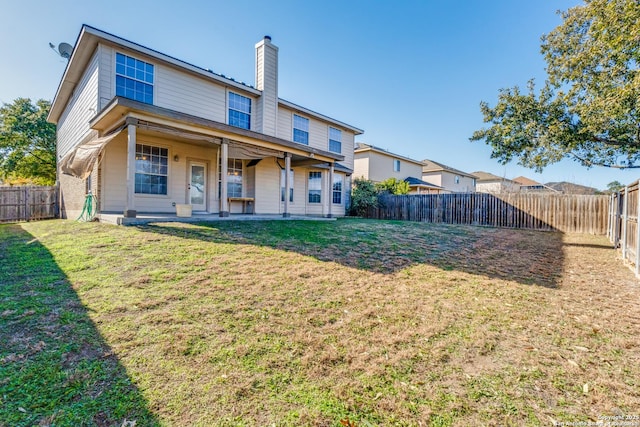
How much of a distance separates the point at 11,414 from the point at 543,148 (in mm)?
16267

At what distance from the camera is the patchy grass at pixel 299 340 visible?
6.50 feet

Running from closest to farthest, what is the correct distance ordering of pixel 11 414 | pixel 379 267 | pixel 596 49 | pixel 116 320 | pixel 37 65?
pixel 11 414
pixel 116 320
pixel 379 267
pixel 596 49
pixel 37 65

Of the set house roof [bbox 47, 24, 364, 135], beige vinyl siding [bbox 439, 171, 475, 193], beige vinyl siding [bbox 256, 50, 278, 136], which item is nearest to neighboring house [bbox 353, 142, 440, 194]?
beige vinyl siding [bbox 439, 171, 475, 193]

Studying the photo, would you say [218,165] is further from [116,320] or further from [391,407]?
[391,407]

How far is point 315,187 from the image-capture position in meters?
15.2

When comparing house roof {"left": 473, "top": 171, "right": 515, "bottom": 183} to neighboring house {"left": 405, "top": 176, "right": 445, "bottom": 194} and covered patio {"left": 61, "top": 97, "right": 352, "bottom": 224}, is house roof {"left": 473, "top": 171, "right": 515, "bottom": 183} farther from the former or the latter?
covered patio {"left": 61, "top": 97, "right": 352, "bottom": 224}

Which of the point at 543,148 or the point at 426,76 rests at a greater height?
the point at 426,76

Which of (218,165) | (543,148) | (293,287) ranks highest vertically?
(543,148)

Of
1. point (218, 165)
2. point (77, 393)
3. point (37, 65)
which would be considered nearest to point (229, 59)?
point (218, 165)

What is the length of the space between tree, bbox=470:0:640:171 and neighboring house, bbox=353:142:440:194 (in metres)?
9.99

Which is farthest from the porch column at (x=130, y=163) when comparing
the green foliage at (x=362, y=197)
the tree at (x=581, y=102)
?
the tree at (x=581, y=102)

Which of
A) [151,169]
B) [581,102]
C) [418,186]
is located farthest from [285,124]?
[418,186]

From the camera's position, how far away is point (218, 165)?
10156mm

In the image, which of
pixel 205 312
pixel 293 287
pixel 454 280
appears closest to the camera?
pixel 205 312
